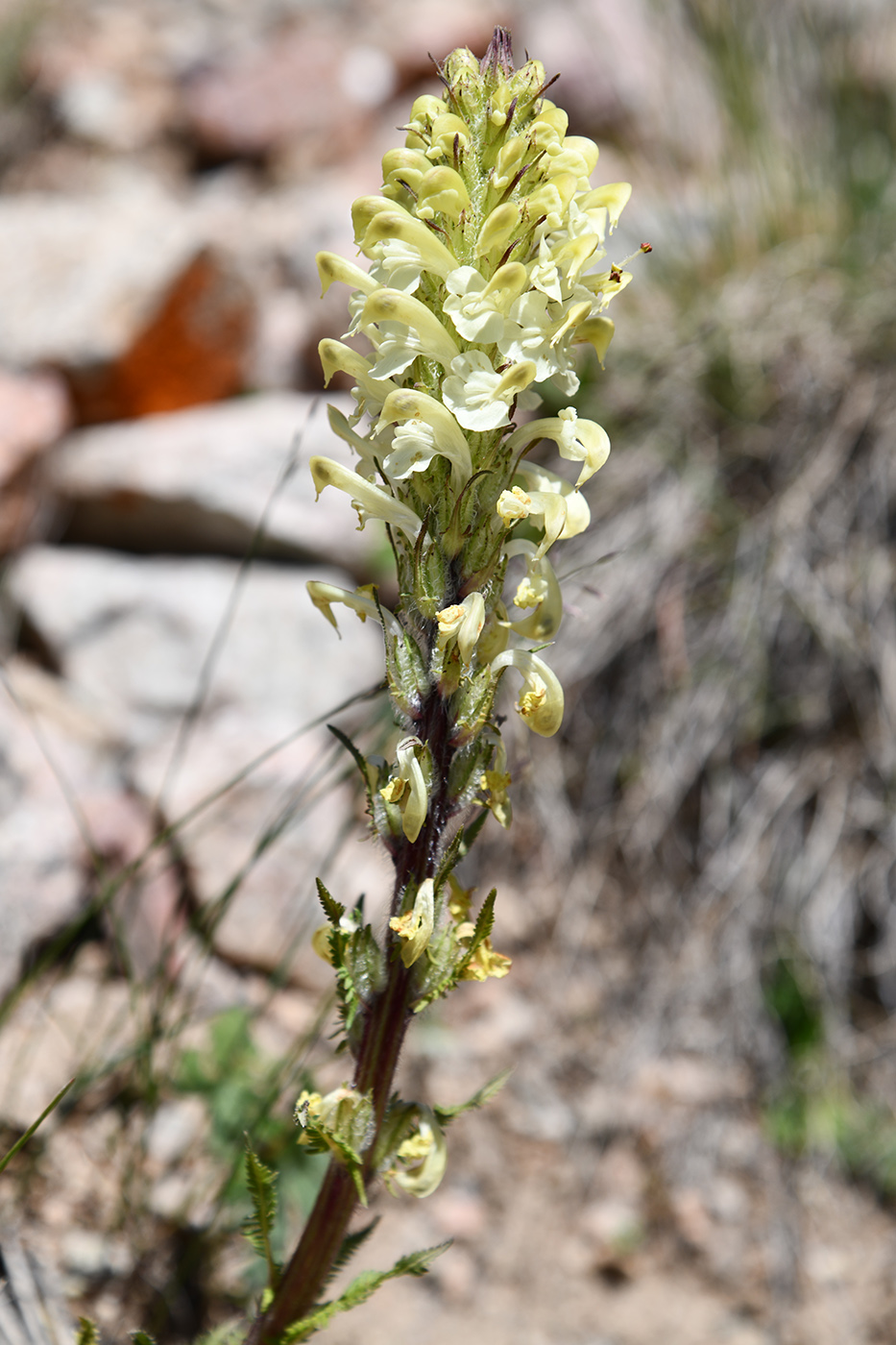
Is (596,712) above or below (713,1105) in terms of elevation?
above

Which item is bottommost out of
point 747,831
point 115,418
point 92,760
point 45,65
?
point 92,760

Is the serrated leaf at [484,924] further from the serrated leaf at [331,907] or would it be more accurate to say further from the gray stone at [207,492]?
the gray stone at [207,492]

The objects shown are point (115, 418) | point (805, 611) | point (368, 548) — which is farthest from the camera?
point (115, 418)

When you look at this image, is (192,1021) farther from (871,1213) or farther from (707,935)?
(871,1213)

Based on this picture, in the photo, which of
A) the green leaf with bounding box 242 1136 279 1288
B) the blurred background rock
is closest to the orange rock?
the blurred background rock

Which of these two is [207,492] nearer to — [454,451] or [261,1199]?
[454,451]

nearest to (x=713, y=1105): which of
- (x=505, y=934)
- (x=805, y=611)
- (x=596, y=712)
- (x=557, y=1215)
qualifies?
(x=557, y=1215)

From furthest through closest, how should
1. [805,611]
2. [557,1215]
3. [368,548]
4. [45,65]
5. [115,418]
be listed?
[45,65] < [115,418] < [368,548] < [805,611] < [557,1215]

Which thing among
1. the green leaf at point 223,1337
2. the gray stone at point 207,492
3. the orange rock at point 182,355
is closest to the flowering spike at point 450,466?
the green leaf at point 223,1337
